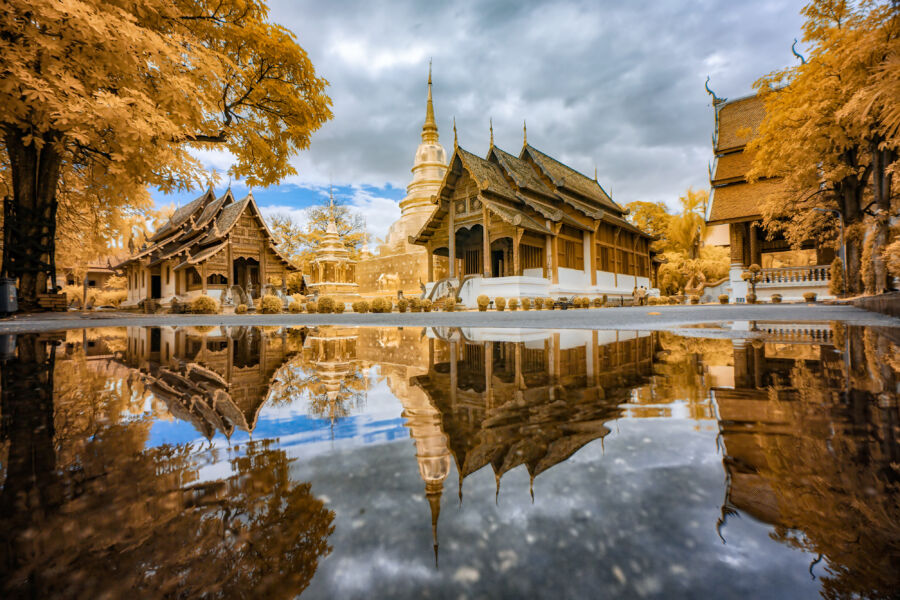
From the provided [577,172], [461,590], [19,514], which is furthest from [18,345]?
[577,172]

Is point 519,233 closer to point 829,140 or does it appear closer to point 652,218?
point 829,140

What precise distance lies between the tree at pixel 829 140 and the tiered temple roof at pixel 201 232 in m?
21.8

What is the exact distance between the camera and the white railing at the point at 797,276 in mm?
18130

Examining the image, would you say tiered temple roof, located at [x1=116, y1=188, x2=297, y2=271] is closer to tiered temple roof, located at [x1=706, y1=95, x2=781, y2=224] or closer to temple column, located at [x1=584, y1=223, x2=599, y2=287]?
temple column, located at [x1=584, y1=223, x2=599, y2=287]

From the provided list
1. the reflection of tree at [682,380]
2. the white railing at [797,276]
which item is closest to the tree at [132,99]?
the reflection of tree at [682,380]

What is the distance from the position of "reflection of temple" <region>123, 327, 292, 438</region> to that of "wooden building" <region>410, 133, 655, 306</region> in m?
13.8

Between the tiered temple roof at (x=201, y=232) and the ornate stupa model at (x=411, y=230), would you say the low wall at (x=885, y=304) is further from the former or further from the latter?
the tiered temple roof at (x=201, y=232)

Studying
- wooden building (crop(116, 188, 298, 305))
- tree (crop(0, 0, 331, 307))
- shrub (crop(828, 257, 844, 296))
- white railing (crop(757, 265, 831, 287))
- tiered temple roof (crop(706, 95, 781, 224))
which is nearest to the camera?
tree (crop(0, 0, 331, 307))

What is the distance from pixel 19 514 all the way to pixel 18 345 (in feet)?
14.3

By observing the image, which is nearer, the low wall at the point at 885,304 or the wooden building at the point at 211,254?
the low wall at the point at 885,304

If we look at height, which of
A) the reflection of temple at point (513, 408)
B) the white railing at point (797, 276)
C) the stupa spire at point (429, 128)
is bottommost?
the reflection of temple at point (513, 408)

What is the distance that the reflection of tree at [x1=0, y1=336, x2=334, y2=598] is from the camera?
0.50 m

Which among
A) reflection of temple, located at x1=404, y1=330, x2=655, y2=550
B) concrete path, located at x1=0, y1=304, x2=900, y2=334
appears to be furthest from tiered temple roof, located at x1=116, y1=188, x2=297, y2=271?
reflection of temple, located at x1=404, y1=330, x2=655, y2=550

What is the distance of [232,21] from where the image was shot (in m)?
8.05
